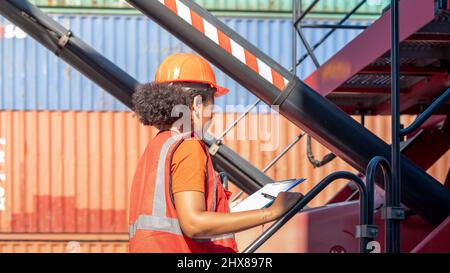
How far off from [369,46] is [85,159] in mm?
8007

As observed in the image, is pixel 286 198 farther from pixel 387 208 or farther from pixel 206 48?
pixel 206 48

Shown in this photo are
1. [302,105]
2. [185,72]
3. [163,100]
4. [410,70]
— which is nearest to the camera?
[163,100]

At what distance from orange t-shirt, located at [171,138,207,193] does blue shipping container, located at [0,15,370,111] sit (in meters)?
10.2

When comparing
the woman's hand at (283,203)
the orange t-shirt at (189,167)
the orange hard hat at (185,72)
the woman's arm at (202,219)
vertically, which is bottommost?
the woman's arm at (202,219)

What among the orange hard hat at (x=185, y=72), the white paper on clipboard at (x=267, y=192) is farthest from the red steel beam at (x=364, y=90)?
the orange hard hat at (x=185, y=72)

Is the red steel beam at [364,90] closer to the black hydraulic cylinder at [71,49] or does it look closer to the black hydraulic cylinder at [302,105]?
the black hydraulic cylinder at [71,49]

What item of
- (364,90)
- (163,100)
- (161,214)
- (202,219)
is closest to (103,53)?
(364,90)

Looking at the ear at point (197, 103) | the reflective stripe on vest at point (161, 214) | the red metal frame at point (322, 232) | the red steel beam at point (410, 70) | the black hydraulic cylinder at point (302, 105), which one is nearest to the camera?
the reflective stripe on vest at point (161, 214)

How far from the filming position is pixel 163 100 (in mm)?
3156

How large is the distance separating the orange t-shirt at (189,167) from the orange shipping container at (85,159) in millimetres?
9763

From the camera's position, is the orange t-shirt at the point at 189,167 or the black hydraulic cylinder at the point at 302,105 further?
the black hydraulic cylinder at the point at 302,105

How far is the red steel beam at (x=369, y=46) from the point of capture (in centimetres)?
486

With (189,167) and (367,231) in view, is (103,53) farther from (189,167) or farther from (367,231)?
(189,167)
